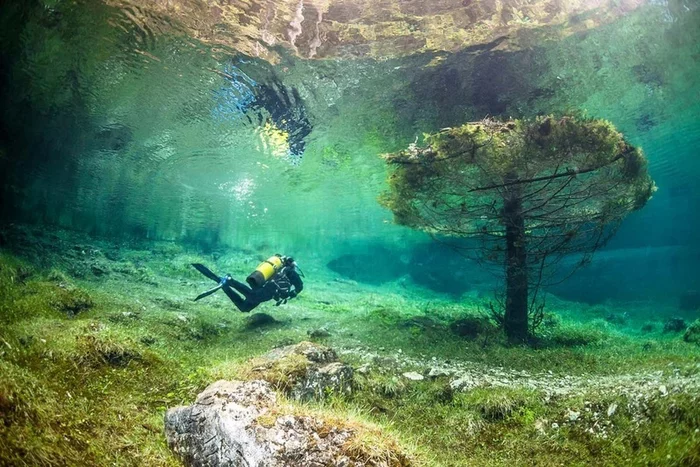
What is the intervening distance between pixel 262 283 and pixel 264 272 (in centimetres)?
39

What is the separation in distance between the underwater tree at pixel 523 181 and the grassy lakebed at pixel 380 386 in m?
2.78

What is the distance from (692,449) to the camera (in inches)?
117

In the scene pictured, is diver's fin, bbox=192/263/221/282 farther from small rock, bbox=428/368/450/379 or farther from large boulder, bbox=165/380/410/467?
large boulder, bbox=165/380/410/467

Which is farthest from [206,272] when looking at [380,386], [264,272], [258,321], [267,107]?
[380,386]

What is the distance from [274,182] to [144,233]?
35.7 meters

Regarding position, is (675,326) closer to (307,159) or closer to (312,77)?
(312,77)

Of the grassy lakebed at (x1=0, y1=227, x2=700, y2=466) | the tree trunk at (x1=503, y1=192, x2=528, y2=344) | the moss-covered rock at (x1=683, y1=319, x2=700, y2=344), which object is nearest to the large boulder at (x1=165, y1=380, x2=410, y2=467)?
the grassy lakebed at (x1=0, y1=227, x2=700, y2=466)

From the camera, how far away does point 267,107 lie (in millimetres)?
14031

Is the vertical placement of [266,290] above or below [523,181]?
below

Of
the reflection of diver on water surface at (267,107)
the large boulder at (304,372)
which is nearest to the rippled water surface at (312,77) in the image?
the reflection of diver on water surface at (267,107)

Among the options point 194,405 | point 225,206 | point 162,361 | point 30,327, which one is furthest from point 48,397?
point 225,206

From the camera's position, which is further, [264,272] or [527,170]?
[264,272]

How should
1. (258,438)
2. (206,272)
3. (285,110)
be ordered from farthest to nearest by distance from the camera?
(285,110)
(206,272)
(258,438)

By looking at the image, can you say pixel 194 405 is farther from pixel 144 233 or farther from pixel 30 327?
pixel 144 233
